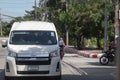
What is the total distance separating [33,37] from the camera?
15.7 metres

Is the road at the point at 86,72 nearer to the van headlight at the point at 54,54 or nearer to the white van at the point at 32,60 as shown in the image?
the white van at the point at 32,60

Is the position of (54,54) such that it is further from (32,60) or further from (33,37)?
(33,37)

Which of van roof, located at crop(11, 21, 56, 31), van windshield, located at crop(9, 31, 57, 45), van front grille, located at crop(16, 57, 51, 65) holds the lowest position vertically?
van front grille, located at crop(16, 57, 51, 65)

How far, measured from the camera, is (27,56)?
1446 centimetres

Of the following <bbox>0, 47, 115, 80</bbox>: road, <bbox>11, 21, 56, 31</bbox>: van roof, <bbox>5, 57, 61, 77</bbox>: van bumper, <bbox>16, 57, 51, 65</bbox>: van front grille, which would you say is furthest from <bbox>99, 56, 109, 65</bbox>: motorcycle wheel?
<bbox>16, 57, 51, 65</bbox>: van front grille

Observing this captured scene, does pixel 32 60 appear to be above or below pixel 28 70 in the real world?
above

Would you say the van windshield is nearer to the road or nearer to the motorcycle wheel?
the road

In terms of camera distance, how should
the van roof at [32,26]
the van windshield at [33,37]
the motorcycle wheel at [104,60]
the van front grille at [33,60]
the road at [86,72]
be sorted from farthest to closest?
the motorcycle wheel at [104,60], the road at [86,72], the van roof at [32,26], the van windshield at [33,37], the van front grille at [33,60]

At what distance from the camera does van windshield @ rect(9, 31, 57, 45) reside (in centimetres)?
1541

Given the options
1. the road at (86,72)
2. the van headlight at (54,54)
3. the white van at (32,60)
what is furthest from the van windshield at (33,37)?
the road at (86,72)

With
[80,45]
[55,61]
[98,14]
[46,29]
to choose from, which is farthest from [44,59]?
[80,45]

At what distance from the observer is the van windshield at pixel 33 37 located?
15.4 m

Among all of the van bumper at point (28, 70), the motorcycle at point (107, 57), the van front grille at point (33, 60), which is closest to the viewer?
the van bumper at point (28, 70)

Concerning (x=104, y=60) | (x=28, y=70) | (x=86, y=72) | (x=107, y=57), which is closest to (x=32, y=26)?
(x=28, y=70)
